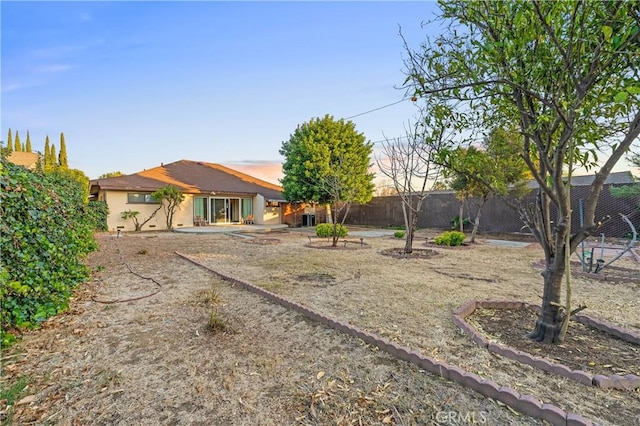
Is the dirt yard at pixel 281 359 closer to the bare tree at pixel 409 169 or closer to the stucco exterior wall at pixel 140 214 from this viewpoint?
the bare tree at pixel 409 169

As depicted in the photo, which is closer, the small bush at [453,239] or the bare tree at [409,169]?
the bare tree at [409,169]

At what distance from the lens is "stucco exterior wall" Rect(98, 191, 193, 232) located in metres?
16.2

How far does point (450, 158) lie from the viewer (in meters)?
3.07

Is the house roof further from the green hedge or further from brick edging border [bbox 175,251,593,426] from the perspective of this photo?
brick edging border [bbox 175,251,593,426]

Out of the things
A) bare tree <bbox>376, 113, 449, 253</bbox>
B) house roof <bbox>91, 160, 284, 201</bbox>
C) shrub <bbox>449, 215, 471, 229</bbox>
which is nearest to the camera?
bare tree <bbox>376, 113, 449, 253</bbox>

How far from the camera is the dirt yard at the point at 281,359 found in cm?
207

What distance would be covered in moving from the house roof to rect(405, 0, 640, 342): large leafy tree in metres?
17.6

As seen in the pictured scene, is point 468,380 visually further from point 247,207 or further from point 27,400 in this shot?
point 247,207

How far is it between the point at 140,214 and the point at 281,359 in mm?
17240

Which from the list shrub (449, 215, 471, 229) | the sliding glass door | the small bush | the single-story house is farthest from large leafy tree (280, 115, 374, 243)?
the small bush

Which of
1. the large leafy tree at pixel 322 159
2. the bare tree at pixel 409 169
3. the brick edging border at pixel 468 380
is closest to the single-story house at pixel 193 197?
the large leafy tree at pixel 322 159

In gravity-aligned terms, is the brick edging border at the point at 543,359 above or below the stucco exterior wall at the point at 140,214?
below

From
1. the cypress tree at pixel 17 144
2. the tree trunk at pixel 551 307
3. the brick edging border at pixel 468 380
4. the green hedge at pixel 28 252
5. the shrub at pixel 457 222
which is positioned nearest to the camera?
the brick edging border at pixel 468 380

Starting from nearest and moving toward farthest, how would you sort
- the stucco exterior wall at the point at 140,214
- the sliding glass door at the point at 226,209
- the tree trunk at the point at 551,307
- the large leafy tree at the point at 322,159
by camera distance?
the tree trunk at the point at 551,307 → the stucco exterior wall at the point at 140,214 → the large leafy tree at the point at 322,159 → the sliding glass door at the point at 226,209
